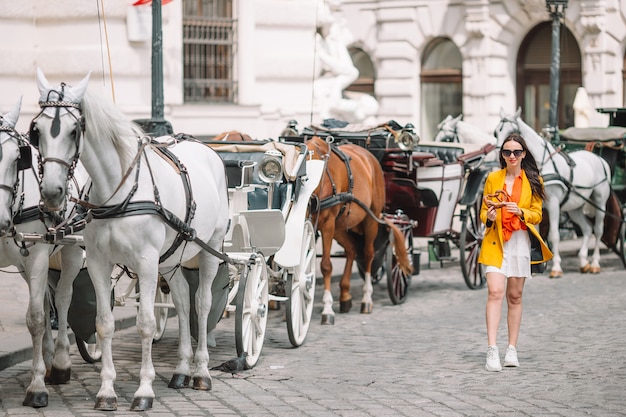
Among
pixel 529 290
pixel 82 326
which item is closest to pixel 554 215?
pixel 529 290

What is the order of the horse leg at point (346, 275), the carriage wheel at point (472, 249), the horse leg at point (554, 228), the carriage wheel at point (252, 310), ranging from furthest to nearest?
the horse leg at point (554, 228)
the carriage wheel at point (472, 249)
the horse leg at point (346, 275)
the carriage wheel at point (252, 310)

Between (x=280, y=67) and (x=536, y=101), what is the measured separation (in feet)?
39.1

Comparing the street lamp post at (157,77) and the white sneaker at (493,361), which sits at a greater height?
the street lamp post at (157,77)

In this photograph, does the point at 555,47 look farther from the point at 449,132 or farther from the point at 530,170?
the point at 530,170

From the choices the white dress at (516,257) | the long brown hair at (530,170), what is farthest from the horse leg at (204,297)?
the long brown hair at (530,170)

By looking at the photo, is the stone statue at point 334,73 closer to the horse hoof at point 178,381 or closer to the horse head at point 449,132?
the horse head at point 449,132

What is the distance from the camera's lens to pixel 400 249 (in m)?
12.6

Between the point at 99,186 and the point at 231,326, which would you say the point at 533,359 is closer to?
the point at 231,326

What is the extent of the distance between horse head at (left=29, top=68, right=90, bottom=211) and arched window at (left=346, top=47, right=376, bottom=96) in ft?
84.7

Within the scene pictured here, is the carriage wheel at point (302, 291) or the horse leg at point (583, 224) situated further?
the horse leg at point (583, 224)

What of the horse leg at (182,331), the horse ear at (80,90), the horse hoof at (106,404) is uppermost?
the horse ear at (80,90)

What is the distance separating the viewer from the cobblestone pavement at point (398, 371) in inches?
311

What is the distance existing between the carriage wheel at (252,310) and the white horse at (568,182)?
20.0 feet

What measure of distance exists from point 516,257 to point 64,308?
3.23 meters
